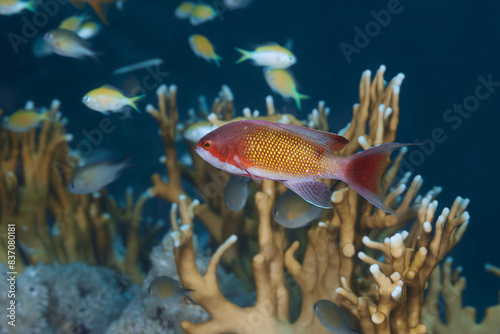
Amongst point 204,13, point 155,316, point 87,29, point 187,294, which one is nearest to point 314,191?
point 187,294

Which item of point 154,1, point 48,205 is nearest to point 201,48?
point 48,205

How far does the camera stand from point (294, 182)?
1596mm

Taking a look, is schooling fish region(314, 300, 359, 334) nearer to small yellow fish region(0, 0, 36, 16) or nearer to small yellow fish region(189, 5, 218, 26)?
small yellow fish region(0, 0, 36, 16)

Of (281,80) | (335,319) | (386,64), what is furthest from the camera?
(386,64)

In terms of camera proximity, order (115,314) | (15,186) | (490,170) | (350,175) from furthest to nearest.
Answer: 1. (490,170)
2. (15,186)
3. (115,314)
4. (350,175)

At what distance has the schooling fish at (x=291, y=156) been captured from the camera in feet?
4.92

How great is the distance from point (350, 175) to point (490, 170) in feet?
55.1

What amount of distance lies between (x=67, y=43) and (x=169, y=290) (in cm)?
354

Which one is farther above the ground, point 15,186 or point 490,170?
point 15,186

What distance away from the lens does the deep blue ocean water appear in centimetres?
1388

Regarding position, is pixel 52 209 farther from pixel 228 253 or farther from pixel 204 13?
pixel 204 13

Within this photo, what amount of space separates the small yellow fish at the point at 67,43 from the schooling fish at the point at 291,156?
372cm

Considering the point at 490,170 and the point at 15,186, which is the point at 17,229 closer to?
the point at 15,186

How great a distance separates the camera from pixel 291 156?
4.98 feet
